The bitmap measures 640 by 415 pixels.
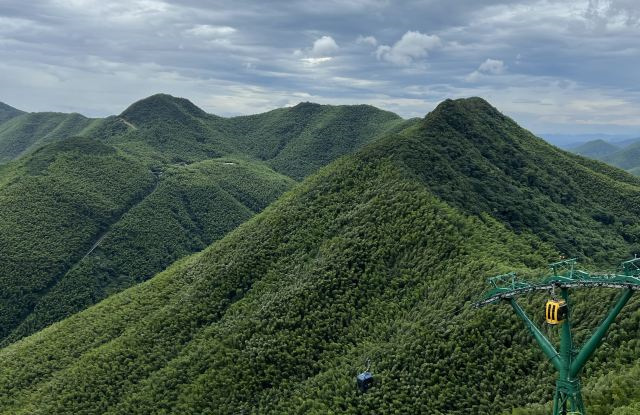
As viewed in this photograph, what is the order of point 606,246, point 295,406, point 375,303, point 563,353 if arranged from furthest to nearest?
point 606,246 → point 375,303 → point 295,406 → point 563,353

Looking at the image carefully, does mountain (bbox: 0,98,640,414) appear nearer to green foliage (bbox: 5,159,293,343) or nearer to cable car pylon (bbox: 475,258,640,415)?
cable car pylon (bbox: 475,258,640,415)

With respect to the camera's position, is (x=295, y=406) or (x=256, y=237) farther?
(x=256, y=237)

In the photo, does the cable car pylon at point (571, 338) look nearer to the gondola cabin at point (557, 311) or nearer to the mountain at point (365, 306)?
the gondola cabin at point (557, 311)

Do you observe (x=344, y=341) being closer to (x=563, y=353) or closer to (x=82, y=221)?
(x=563, y=353)

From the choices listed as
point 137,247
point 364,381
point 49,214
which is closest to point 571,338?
point 364,381

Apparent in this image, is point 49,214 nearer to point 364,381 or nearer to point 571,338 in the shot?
point 364,381

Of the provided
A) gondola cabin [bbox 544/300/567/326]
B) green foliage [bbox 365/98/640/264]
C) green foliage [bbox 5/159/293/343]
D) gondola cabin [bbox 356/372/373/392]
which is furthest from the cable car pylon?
green foliage [bbox 5/159/293/343]

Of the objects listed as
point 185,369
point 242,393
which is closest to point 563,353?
point 242,393

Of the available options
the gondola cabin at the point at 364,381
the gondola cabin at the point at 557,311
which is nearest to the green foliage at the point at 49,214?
the gondola cabin at the point at 364,381
